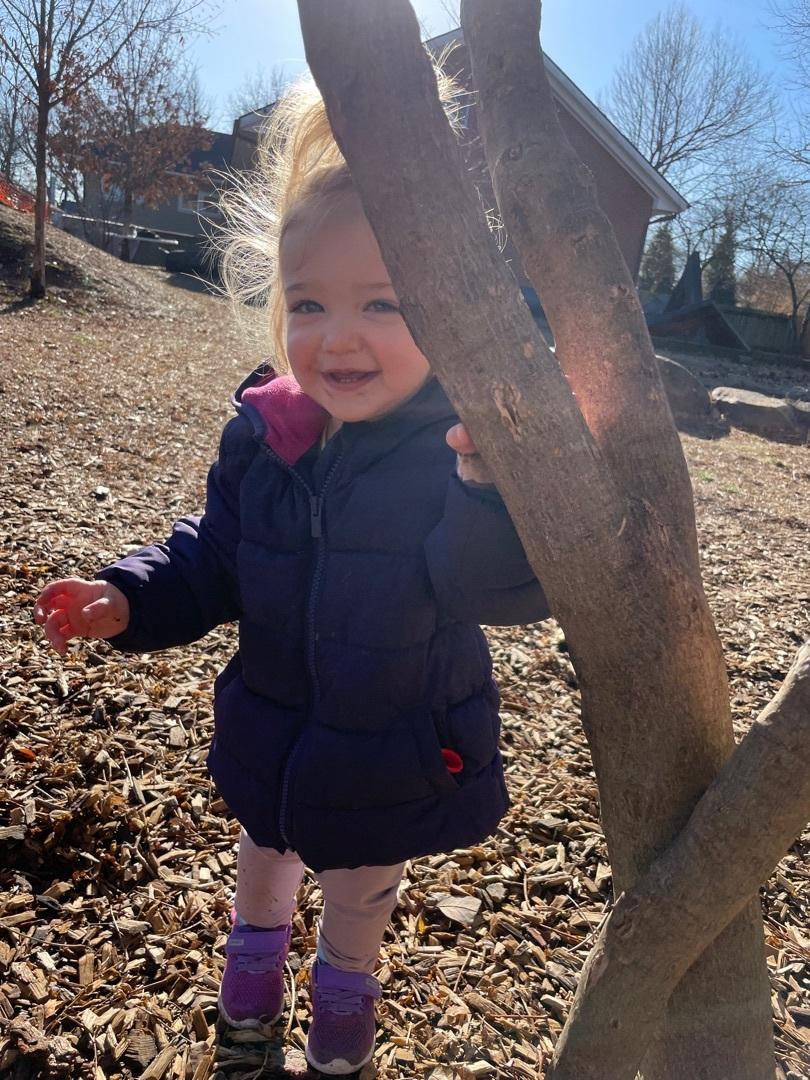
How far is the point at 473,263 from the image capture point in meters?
1.05

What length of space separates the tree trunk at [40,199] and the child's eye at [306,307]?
1212 cm

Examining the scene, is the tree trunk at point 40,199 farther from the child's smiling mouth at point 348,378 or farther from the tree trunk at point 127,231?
the child's smiling mouth at point 348,378

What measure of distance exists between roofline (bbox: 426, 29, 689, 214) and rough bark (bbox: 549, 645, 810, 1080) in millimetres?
19698

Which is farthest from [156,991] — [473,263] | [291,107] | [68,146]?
[68,146]

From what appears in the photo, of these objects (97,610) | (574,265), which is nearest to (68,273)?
(97,610)

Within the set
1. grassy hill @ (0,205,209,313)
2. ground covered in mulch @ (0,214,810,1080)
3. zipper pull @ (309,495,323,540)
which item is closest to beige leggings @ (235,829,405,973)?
ground covered in mulch @ (0,214,810,1080)

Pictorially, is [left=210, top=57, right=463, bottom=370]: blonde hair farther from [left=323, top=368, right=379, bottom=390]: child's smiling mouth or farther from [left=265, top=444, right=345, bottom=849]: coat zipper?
[left=265, top=444, right=345, bottom=849]: coat zipper

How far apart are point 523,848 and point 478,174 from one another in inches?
82.2

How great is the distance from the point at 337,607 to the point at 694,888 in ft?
2.50

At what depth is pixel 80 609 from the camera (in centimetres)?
171

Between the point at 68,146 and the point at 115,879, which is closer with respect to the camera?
the point at 115,879

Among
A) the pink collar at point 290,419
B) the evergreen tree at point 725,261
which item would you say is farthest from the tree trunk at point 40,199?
the evergreen tree at point 725,261

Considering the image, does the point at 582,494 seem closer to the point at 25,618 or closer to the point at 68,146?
the point at 25,618

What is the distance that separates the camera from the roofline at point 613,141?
1892 cm
